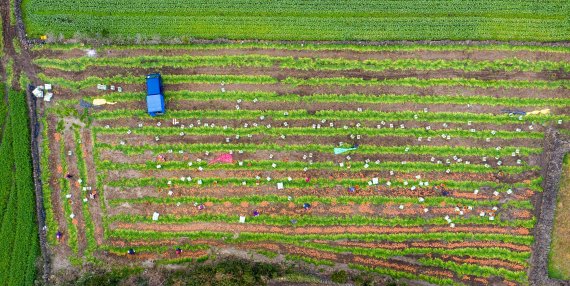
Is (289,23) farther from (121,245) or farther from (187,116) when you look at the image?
(121,245)

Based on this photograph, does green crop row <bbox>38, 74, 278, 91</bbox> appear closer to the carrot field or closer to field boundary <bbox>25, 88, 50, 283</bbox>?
the carrot field

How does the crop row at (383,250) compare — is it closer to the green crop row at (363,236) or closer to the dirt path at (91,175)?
the green crop row at (363,236)

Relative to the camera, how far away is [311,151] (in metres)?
26.6

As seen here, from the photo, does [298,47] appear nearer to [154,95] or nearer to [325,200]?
[154,95]

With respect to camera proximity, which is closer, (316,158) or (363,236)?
(363,236)

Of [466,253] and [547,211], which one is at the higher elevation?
[547,211]

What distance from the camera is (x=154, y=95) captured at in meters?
25.9

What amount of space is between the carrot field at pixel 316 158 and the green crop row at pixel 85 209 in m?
0.08

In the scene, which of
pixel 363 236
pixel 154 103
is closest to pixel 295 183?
pixel 363 236

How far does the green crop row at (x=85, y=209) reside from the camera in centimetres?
2642

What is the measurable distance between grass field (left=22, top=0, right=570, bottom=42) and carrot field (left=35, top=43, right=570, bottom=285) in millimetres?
1146

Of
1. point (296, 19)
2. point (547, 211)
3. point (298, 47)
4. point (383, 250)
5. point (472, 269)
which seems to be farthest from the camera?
point (296, 19)

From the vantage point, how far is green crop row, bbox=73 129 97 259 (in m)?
26.4

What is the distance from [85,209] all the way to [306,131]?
47.4ft
